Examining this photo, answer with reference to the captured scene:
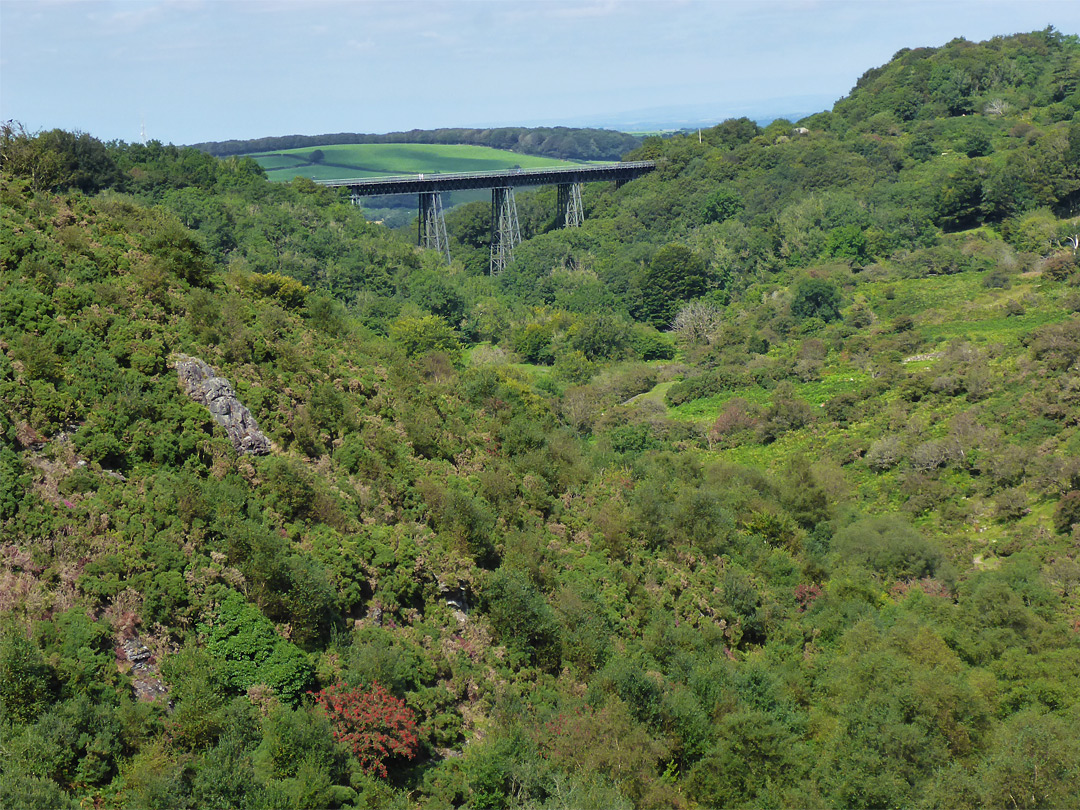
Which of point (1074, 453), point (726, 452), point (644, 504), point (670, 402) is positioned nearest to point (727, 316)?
point (670, 402)

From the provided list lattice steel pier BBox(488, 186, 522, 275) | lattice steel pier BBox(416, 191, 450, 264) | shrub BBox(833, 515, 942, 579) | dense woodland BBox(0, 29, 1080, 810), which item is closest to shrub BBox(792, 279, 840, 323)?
dense woodland BBox(0, 29, 1080, 810)

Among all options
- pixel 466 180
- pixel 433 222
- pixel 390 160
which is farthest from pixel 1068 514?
pixel 390 160

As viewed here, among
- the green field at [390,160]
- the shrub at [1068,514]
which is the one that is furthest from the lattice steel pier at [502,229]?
the green field at [390,160]

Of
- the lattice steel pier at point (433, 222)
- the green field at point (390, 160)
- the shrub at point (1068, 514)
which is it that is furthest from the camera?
the green field at point (390, 160)

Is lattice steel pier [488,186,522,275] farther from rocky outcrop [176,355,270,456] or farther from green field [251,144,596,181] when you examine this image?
rocky outcrop [176,355,270,456]

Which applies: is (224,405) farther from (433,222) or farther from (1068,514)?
(433,222)

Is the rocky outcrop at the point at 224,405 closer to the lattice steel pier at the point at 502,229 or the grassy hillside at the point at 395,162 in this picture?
the lattice steel pier at the point at 502,229
